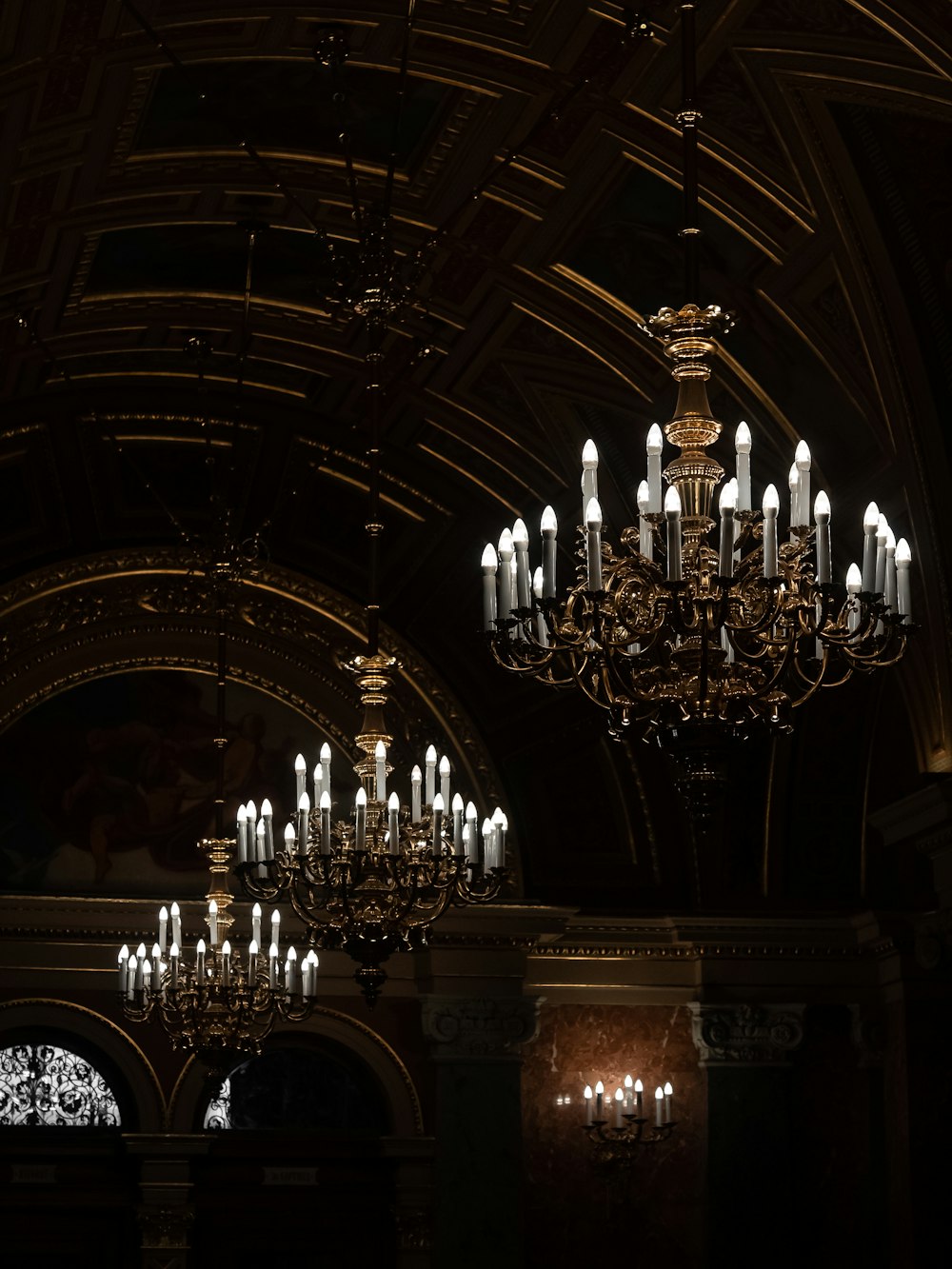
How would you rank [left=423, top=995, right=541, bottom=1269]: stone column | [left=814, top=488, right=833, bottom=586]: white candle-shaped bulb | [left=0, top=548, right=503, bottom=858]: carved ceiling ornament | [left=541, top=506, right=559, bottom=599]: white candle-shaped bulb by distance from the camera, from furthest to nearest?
[left=0, top=548, right=503, bottom=858]: carved ceiling ornament, [left=423, top=995, right=541, bottom=1269]: stone column, [left=541, top=506, right=559, bottom=599]: white candle-shaped bulb, [left=814, top=488, right=833, bottom=586]: white candle-shaped bulb

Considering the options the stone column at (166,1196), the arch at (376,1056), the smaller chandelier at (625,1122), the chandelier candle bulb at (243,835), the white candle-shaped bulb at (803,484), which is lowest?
the stone column at (166,1196)

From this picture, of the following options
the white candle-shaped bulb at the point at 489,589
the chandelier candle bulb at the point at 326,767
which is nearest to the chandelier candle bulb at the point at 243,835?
the chandelier candle bulb at the point at 326,767

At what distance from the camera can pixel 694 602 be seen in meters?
6.97

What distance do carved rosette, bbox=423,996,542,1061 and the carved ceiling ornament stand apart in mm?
1743

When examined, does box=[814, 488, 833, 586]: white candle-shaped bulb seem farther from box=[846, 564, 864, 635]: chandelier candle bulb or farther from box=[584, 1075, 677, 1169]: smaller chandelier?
box=[584, 1075, 677, 1169]: smaller chandelier

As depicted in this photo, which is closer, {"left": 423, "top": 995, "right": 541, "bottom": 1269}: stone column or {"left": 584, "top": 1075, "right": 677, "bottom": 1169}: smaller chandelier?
{"left": 423, "top": 995, "right": 541, "bottom": 1269}: stone column

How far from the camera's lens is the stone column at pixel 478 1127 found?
15625mm

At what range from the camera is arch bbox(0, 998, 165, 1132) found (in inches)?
622

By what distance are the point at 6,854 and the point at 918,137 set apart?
9.10 m

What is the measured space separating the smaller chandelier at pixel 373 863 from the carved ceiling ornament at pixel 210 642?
6.26 metres

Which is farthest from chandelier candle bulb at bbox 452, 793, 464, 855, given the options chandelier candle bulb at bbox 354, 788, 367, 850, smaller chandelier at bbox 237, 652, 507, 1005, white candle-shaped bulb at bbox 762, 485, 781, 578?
white candle-shaped bulb at bbox 762, 485, 781, 578

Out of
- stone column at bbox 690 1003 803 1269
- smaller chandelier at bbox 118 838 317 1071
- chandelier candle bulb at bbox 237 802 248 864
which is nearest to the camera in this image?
chandelier candle bulb at bbox 237 802 248 864

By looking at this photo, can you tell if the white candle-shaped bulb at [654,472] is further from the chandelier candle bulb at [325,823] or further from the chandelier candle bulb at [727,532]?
the chandelier candle bulb at [325,823]

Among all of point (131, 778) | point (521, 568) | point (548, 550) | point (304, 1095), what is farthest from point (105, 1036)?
point (548, 550)
